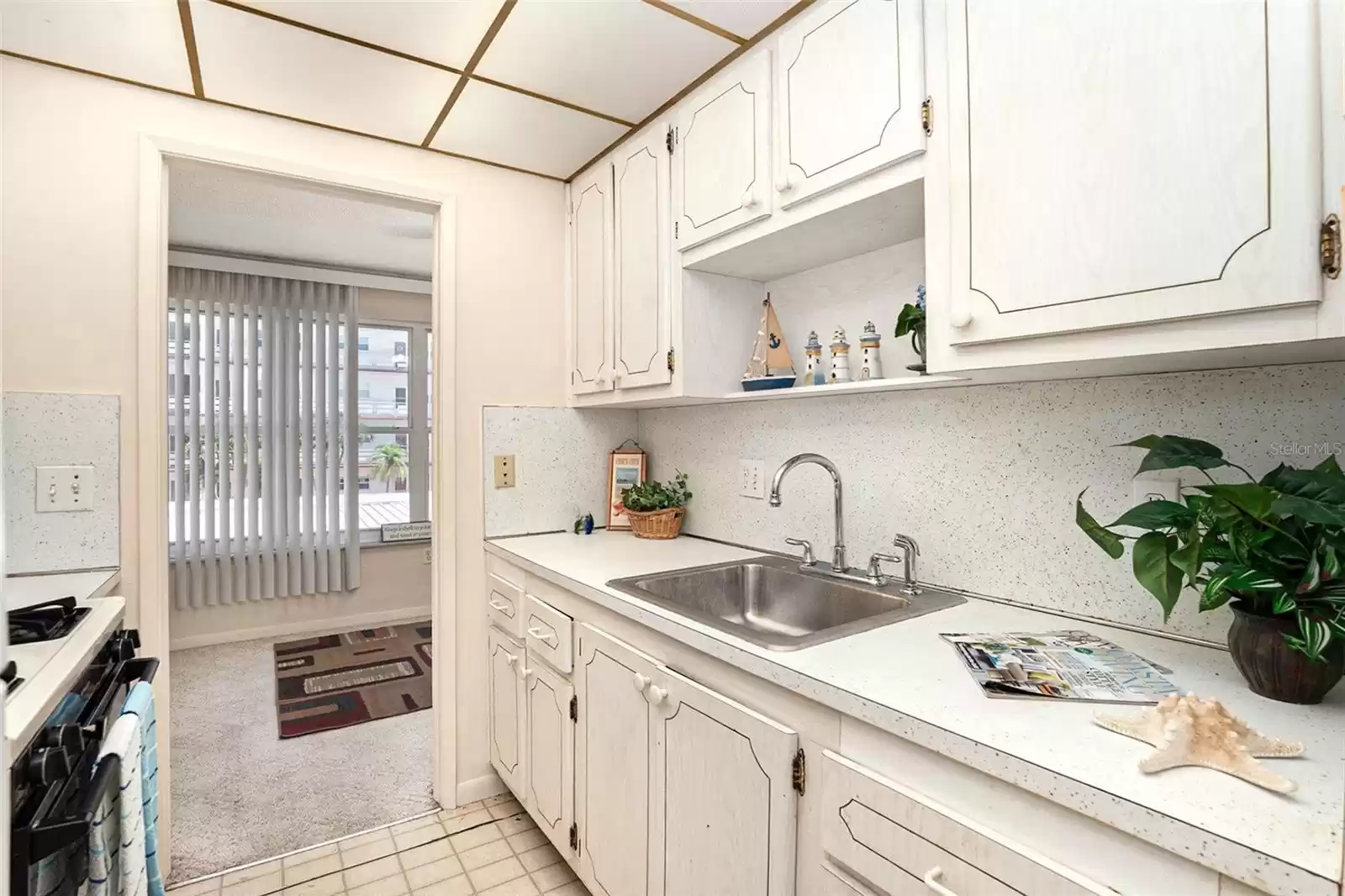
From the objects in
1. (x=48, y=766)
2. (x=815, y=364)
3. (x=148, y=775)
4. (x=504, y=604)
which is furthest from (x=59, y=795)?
(x=815, y=364)

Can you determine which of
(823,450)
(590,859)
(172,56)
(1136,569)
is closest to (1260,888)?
(1136,569)

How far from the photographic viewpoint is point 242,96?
1925 mm

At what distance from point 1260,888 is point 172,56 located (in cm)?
257

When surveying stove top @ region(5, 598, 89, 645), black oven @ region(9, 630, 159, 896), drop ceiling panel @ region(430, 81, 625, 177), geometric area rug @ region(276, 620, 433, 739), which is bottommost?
geometric area rug @ region(276, 620, 433, 739)

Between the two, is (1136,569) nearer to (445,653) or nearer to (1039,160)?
(1039,160)

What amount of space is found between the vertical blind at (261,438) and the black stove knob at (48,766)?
348 cm

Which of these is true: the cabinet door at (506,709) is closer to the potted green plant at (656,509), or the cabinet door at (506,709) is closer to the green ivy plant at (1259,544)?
the potted green plant at (656,509)

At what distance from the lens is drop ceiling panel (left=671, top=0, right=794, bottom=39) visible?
4.96 ft

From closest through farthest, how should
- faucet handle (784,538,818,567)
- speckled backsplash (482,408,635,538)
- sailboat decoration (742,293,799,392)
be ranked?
1. faucet handle (784,538,818,567)
2. sailboat decoration (742,293,799,392)
3. speckled backsplash (482,408,635,538)

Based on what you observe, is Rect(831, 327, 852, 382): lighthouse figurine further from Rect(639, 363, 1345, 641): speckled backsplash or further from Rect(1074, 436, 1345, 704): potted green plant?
Rect(1074, 436, 1345, 704): potted green plant

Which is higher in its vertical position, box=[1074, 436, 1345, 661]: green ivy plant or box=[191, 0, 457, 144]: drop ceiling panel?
box=[191, 0, 457, 144]: drop ceiling panel

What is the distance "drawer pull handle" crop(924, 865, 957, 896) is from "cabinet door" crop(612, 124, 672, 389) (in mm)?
1396

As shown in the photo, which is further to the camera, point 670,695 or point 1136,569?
point 670,695

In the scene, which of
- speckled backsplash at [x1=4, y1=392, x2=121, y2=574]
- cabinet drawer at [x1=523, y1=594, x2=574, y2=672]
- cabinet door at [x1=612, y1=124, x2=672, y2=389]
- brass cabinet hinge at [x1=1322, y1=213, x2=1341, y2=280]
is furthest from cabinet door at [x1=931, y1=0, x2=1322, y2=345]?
speckled backsplash at [x1=4, y1=392, x2=121, y2=574]
